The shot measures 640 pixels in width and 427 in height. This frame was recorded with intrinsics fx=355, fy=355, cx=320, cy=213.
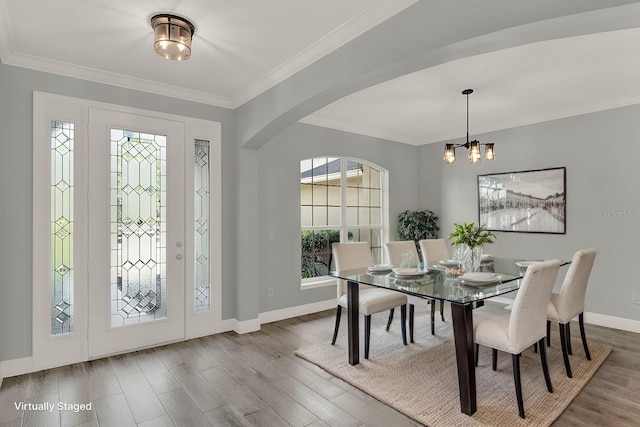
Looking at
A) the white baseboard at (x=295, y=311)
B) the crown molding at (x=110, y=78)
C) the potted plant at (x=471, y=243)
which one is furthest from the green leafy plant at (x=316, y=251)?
the potted plant at (x=471, y=243)

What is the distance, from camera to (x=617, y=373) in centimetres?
289

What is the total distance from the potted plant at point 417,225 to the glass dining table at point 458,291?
6.23ft

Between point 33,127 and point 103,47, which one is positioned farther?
point 33,127

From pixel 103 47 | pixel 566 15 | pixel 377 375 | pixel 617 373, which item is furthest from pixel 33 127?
pixel 617 373

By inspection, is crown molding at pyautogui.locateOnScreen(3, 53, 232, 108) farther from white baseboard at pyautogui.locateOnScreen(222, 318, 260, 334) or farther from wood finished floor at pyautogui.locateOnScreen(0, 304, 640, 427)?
wood finished floor at pyautogui.locateOnScreen(0, 304, 640, 427)

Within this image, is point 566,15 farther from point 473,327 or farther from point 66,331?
point 66,331

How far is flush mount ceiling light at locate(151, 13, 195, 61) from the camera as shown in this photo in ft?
7.88

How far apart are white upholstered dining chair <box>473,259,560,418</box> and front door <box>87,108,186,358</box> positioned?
2946 mm

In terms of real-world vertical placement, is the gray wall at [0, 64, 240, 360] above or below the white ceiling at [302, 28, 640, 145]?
below

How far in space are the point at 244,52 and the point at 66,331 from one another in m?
2.91

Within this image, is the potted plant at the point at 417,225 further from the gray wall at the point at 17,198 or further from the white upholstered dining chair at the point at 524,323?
the gray wall at the point at 17,198

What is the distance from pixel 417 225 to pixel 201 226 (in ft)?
10.9

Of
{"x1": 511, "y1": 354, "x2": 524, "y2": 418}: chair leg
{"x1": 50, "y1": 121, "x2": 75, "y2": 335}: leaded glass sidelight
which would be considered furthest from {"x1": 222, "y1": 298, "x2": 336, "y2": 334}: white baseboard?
{"x1": 511, "y1": 354, "x2": 524, "y2": 418}: chair leg

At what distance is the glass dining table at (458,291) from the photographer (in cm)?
233
